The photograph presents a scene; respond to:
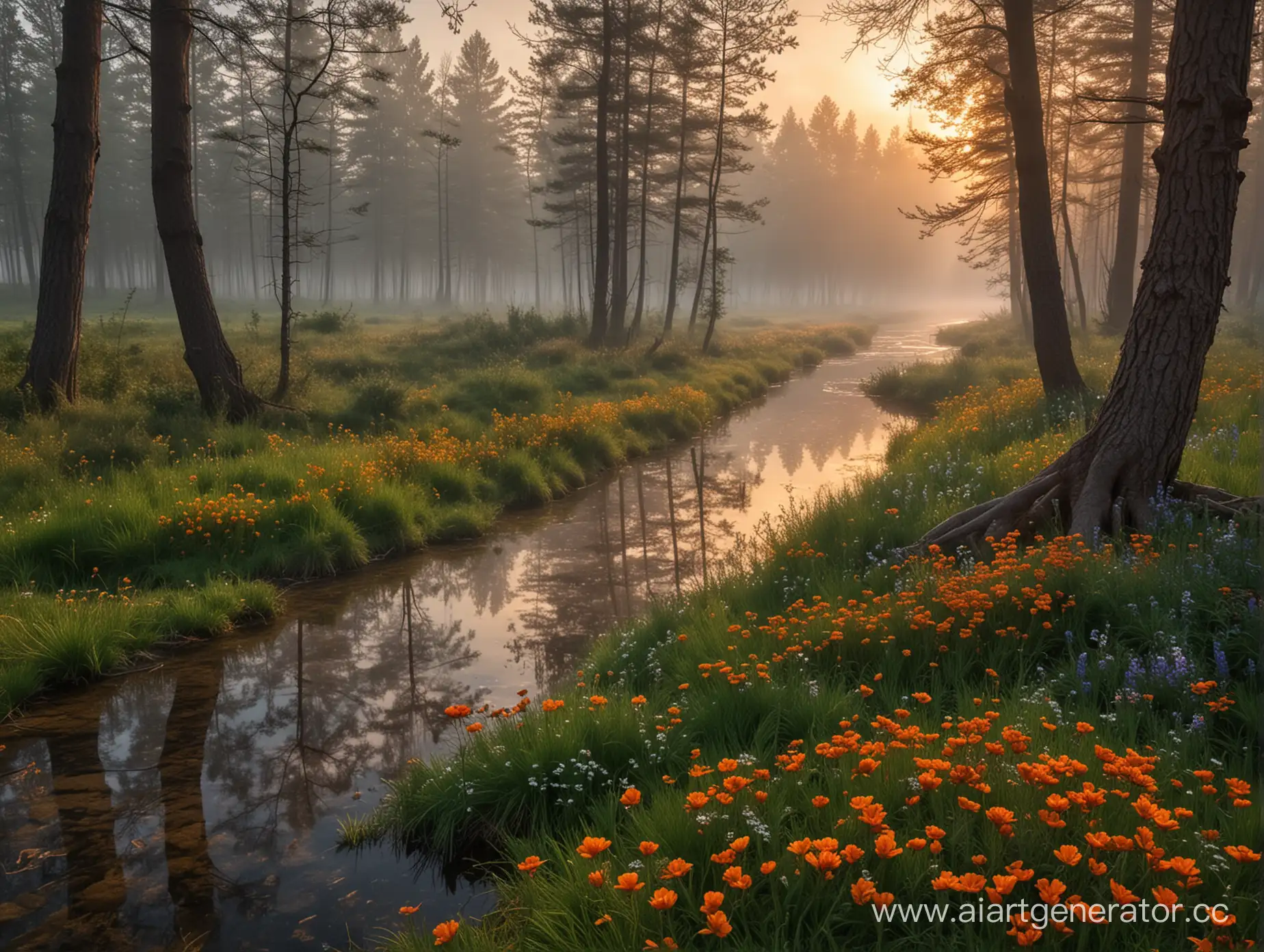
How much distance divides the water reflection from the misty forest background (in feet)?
20.8

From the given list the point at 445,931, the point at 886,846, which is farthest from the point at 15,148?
the point at 886,846

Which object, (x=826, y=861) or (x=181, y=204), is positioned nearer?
(x=826, y=861)

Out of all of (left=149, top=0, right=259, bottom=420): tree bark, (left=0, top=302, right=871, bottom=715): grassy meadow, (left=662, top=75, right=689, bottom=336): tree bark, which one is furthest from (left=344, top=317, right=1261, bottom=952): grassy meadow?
(left=662, top=75, right=689, bottom=336): tree bark

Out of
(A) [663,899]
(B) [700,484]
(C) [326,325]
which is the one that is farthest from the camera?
(C) [326,325]

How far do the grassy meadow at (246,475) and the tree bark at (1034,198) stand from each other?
7.59 metres

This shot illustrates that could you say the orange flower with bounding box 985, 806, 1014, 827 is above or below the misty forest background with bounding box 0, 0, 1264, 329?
below

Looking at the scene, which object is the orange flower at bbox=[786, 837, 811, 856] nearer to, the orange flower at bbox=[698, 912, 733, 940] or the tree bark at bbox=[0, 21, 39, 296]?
the orange flower at bbox=[698, 912, 733, 940]

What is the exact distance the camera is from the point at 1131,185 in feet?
75.5

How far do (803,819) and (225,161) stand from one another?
231ft

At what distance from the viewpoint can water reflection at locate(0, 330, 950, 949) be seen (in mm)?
4027

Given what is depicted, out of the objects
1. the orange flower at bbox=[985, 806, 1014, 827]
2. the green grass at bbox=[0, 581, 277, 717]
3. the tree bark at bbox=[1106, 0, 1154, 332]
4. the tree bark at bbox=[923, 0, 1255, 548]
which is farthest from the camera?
the tree bark at bbox=[1106, 0, 1154, 332]

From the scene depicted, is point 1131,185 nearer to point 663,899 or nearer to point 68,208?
point 68,208

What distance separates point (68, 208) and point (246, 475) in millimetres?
5315

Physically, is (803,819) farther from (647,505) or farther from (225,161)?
(225,161)
